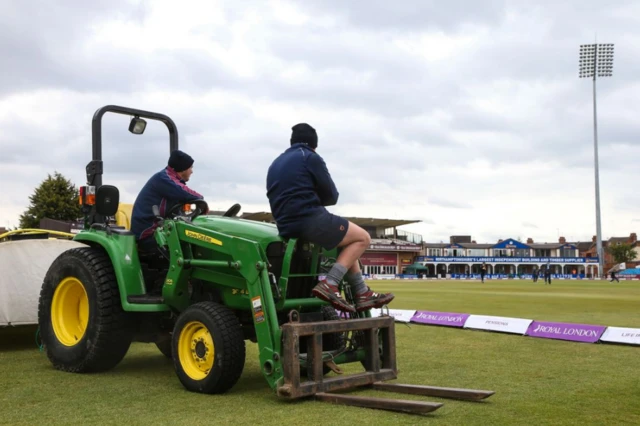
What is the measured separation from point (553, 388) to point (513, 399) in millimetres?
834

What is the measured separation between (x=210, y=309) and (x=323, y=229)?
4.08ft

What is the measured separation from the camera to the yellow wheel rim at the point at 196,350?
624cm

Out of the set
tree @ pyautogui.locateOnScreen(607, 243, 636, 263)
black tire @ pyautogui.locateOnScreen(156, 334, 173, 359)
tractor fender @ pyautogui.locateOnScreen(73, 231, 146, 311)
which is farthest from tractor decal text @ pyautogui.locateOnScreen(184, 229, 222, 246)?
tree @ pyautogui.locateOnScreen(607, 243, 636, 263)

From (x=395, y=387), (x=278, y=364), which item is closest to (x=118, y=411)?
(x=278, y=364)

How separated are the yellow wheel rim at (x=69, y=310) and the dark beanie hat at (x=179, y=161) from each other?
5.59ft

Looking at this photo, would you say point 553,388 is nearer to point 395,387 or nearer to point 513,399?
point 513,399

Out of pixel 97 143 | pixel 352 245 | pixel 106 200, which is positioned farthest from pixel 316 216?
pixel 97 143

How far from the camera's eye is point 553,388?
260 inches

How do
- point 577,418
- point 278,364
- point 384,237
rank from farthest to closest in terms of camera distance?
point 384,237, point 278,364, point 577,418

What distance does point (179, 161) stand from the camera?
24.6ft

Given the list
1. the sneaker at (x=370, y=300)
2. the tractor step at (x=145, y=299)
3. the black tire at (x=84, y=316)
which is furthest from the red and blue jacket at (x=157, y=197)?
the sneaker at (x=370, y=300)

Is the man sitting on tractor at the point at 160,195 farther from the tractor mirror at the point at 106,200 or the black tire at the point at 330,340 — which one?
the black tire at the point at 330,340

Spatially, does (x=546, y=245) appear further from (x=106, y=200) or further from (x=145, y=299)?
(x=145, y=299)

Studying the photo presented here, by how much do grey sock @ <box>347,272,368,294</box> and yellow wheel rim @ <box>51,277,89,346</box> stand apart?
308 centimetres
